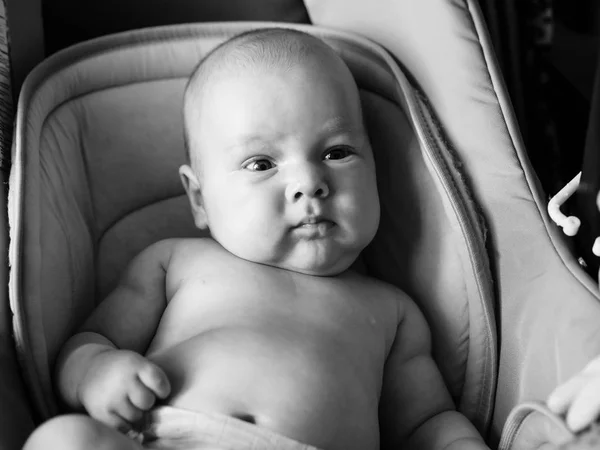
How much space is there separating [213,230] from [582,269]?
0.56 meters

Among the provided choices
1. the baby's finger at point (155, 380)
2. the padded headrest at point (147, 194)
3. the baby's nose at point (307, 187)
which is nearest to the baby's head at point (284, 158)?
the baby's nose at point (307, 187)

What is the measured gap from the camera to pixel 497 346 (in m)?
1.14

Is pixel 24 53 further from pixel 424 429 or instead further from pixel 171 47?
pixel 424 429

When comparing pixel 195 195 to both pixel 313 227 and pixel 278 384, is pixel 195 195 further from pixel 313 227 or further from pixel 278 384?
pixel 278 384

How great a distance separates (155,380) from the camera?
97 cm

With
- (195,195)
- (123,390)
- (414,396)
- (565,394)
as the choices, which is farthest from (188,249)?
(565,394)

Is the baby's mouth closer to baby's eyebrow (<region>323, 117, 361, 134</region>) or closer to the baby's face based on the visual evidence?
the baby's face

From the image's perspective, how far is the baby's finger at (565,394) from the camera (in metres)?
0.86

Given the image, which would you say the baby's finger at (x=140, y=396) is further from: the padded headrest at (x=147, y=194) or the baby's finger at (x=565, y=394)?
the baby's finger at (x=565, y=394)

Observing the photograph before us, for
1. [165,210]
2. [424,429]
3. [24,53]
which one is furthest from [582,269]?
[24,53]

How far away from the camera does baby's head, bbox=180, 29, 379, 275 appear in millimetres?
1105

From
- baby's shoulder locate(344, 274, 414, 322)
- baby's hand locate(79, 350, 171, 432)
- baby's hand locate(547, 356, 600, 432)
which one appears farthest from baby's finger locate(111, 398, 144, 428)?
baby's hand locate(547, 356, 600, 432)

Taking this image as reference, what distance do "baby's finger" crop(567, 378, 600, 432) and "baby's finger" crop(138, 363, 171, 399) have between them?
50 cm

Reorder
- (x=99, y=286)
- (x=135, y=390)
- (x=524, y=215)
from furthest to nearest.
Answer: (x=99, y=286) < (x=524, y=215) < (x=135, y=390)
